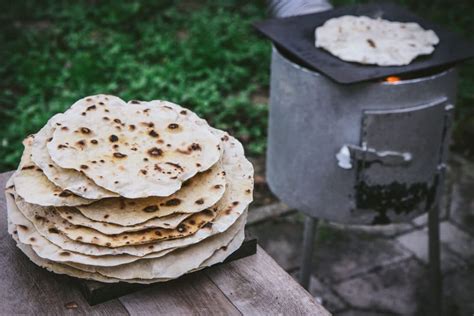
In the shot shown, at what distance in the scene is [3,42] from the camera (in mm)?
6238

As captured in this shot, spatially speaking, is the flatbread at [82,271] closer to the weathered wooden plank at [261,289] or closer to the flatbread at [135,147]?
the weathered wooden plank at [261,289]

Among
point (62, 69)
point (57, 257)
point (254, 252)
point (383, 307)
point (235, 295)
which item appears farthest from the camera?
point (62, 69)

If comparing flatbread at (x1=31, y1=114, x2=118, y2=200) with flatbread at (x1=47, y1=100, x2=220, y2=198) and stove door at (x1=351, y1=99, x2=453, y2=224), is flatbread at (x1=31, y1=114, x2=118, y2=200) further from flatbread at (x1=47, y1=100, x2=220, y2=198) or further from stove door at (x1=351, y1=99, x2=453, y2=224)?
stove door at (x1=351, y1=99, x2=453, y2=224)

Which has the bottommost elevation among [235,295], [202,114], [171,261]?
[202,114]

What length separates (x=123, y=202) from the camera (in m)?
1.77

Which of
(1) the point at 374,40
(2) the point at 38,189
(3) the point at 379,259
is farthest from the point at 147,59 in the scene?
(2) the point at 38,189

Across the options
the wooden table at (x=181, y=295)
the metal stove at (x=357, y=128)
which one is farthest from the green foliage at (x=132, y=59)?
the wooden table at (x=181, y=295)

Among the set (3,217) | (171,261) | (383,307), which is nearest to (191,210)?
(171,261)

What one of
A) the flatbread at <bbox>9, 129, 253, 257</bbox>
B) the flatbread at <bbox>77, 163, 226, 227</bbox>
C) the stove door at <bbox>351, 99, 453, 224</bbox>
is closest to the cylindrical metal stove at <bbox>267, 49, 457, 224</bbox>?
the stove door at <bbox>351, 99, 453, 224</bbox>

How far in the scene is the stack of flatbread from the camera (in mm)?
1708

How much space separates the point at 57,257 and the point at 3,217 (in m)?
0.52

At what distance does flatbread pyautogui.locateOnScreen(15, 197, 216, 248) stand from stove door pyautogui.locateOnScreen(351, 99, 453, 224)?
4.30ft

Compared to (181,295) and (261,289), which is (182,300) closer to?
(181,295)

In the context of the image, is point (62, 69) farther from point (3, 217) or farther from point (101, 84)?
point (3, 217)
